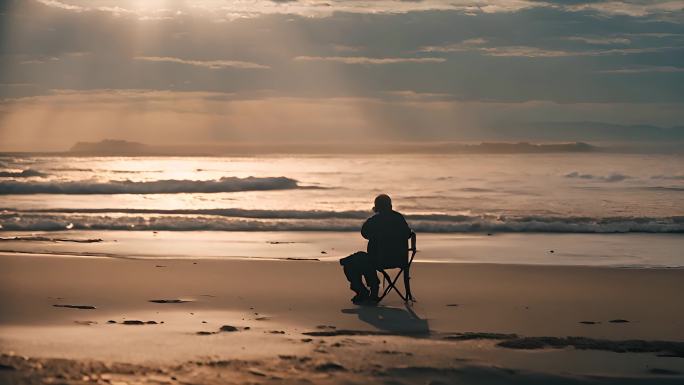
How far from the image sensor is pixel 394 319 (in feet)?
32.4

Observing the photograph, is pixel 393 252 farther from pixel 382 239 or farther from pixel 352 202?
pixel 352 202

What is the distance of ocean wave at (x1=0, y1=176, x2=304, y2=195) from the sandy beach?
85.5 feet

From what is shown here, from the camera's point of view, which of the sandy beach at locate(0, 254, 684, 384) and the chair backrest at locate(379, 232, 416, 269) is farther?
the chair backrest at locate(379, 232, 416, 269)

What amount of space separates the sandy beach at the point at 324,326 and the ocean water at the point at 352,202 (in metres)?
6.72

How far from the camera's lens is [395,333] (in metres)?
8.98

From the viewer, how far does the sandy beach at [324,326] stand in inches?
276

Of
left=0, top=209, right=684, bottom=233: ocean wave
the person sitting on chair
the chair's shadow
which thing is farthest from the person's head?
left=0, top=209, right=684, bottom=233: ocean wave

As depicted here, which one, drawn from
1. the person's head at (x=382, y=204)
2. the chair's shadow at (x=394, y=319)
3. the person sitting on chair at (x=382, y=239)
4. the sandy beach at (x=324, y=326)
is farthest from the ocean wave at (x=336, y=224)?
the chair's shadow at (x=394, y=319)

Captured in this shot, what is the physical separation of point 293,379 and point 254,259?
9.38m

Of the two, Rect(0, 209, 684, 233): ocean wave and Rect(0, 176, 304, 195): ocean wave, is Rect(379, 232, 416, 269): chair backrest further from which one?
Rect(0, 176, 304, 195): ocean wave

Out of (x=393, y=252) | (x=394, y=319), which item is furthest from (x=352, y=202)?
(x=394, y=319)

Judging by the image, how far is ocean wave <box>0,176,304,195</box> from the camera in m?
39.9

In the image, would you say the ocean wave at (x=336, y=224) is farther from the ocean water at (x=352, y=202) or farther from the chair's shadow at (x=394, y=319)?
the chair's shadow at (x=394, y=319)

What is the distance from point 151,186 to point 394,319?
1365 inches
